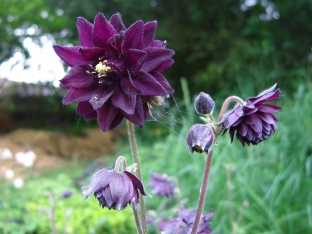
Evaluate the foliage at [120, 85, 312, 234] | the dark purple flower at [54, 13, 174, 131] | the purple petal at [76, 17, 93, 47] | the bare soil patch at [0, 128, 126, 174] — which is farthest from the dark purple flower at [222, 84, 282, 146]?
the bare soil patch at [0, 128, 126, 174]

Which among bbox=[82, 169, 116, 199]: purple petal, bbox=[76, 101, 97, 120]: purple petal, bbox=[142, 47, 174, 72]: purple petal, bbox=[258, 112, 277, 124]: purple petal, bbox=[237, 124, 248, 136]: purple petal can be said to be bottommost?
bbox=[82, 169, 116, 199]: purple petal

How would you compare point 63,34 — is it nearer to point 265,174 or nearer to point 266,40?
point 266,40

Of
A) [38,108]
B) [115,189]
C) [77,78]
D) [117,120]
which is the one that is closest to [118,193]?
[115,189]

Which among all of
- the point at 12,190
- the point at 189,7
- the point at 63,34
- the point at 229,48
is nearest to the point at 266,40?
the point at 229,48

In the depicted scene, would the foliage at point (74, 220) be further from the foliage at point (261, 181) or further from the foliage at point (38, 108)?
the foliage at point (38, 108)

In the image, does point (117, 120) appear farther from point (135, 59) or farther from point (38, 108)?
point (38, 108)

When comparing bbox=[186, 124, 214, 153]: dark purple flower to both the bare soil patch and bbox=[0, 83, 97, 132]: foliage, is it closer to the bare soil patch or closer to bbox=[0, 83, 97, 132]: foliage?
the bare soil patch
